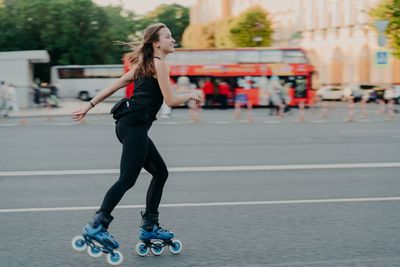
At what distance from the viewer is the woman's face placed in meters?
5.46

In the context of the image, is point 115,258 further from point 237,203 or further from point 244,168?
point 244,168

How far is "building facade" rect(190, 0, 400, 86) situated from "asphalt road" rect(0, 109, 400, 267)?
43.7 metres

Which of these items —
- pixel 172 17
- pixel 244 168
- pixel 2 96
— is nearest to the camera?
pixel 244 168

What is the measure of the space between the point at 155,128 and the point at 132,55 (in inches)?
700

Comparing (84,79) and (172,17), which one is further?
(172,17)

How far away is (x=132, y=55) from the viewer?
5.54 meters

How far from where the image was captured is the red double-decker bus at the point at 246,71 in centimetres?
4122

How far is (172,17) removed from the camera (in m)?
119

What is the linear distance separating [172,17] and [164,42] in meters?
115

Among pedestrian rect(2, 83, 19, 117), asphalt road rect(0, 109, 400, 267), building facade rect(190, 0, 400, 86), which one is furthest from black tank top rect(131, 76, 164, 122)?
building facade rect(190, 0, 400, 86)

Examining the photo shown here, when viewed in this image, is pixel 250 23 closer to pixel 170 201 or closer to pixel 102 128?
pixel 102 128

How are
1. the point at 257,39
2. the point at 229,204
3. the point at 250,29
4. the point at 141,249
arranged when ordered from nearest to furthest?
the point at 141,249 → the point at 229,204 → the point at 257,39 → the point at 250,29

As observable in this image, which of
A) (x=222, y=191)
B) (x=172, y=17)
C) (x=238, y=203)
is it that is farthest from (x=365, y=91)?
(x=172, y=17)

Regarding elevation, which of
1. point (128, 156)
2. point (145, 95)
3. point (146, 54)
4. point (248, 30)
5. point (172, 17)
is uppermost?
point (172, 17)
